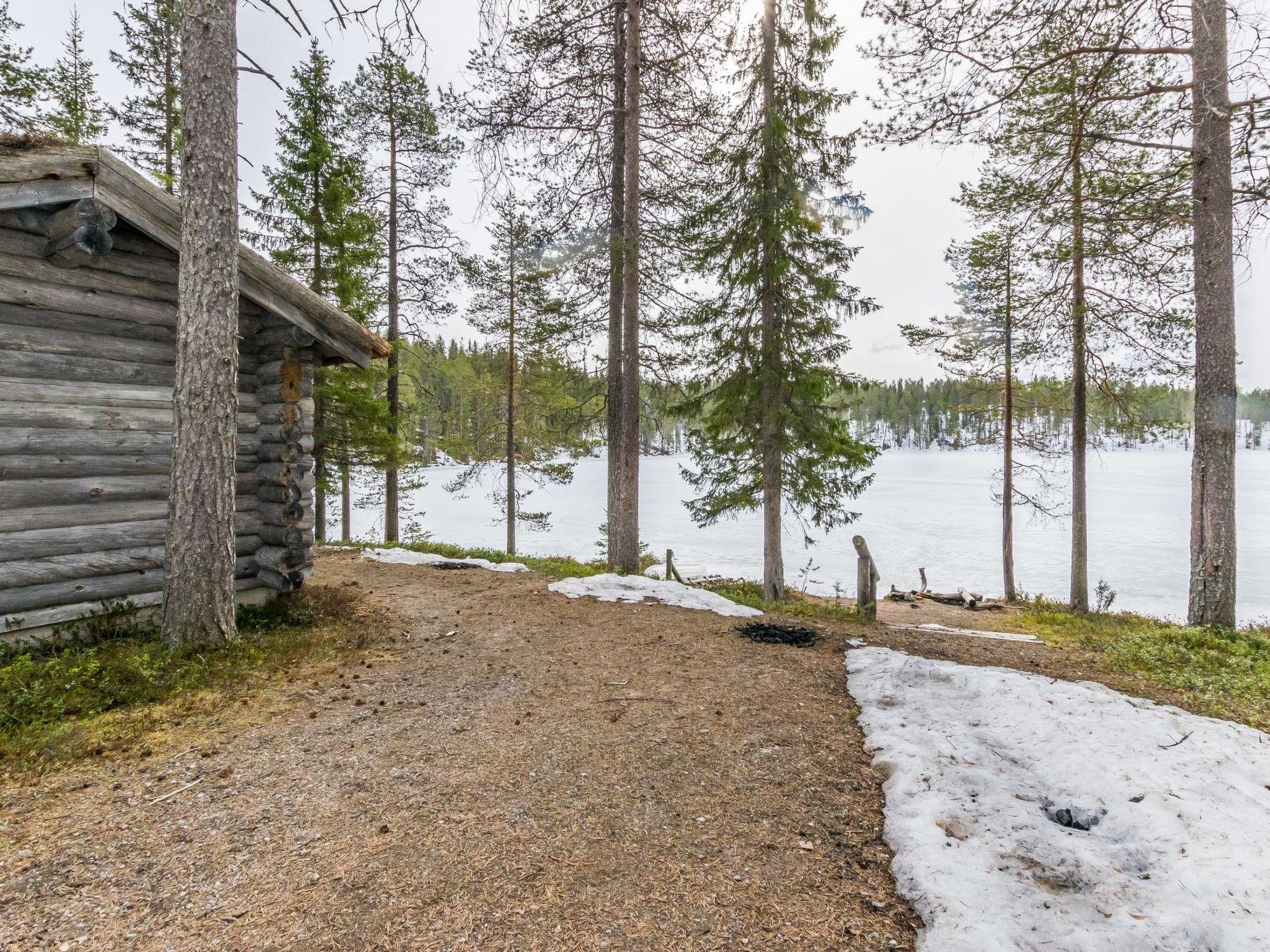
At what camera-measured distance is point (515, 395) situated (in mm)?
19422

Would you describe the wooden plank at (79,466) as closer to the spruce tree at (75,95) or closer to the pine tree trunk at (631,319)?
the pine tree trunk at (631,319)

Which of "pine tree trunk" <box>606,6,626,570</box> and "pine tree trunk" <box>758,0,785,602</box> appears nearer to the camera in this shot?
"pine tree trunk" <box>758,0,785,602</box>

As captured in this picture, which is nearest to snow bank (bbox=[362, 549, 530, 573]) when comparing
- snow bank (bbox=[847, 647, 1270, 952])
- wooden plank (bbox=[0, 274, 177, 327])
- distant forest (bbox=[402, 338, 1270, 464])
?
distant forest (bbox=[402, 338, 1270, 464])

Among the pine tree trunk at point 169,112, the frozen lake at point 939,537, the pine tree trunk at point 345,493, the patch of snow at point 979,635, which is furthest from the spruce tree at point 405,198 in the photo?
the patch of snow at point 979,635

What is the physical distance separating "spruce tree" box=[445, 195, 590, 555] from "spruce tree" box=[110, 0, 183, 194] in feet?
23.3

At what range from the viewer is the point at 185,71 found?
191 inches

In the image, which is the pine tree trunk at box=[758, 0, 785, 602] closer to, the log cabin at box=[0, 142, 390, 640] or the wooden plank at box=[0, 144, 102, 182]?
the log cabin at box=[0, 142, 390, 640]

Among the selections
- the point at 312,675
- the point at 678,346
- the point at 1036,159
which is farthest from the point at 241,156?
the point at 1036,159

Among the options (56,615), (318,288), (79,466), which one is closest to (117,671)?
(56,615)

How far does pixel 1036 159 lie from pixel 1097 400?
9.47 m

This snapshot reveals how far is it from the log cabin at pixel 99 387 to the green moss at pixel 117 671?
35 cm

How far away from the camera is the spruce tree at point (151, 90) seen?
1202 centimetres

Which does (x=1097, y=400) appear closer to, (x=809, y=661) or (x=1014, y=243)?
(x=1014, y=243)

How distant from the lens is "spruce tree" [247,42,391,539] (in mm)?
12617
